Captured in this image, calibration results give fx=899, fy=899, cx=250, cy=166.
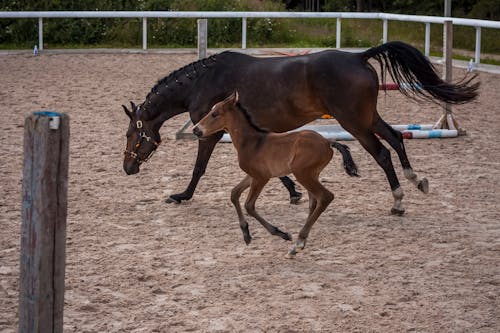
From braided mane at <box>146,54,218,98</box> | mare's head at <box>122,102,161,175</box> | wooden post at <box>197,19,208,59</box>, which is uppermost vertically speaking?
wooden post at <box>197,19,208,59</box>

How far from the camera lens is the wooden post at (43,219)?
13.6ft

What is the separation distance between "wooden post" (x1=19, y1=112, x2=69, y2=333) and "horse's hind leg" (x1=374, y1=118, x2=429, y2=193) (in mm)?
4495

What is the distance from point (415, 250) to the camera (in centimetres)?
687

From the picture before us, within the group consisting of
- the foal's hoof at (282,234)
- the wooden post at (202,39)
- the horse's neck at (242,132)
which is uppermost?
the wooden post at (202,39)

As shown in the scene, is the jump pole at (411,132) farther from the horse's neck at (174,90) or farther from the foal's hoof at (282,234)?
the foal's hoof at (282,234)

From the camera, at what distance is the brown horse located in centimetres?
799

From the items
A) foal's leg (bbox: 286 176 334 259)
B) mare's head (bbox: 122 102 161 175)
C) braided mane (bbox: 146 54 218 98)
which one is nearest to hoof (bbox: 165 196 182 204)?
mare's head (bbox: 122 102 161 175)

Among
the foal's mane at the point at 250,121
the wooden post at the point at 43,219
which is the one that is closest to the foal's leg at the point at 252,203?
the foal's mane at the point at 250,121

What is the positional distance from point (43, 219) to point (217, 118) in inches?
114

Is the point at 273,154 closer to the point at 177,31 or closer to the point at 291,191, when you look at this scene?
the point at 291,191

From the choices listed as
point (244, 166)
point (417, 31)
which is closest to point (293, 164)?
point (244, 166)

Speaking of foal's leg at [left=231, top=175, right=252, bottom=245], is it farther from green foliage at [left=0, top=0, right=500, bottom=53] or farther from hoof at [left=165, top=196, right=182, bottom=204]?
green foliage at [left=0, top=0, right=500, bottom=53]

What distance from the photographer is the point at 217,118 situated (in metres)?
6.94

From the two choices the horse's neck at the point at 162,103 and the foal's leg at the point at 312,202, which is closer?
the foal's leg at the point at 312,202
